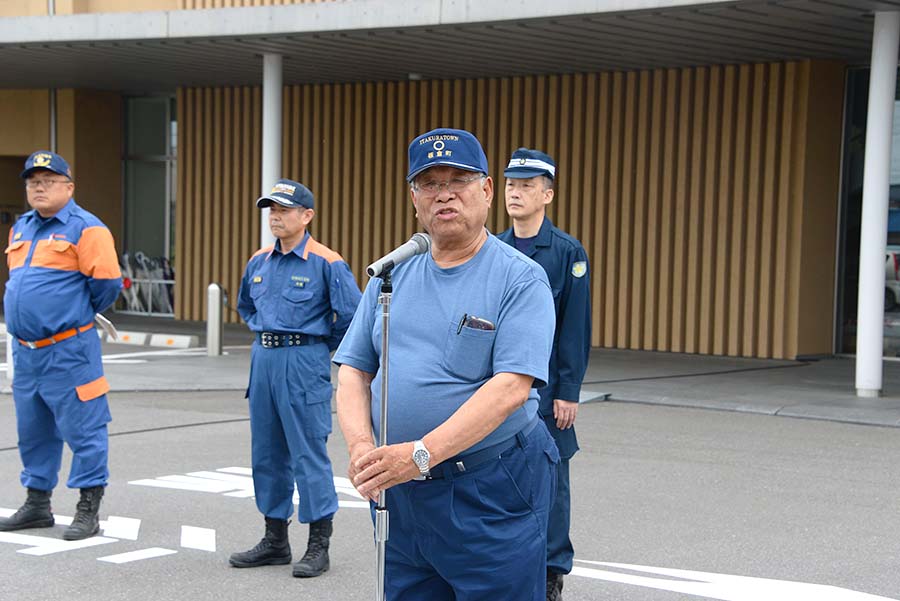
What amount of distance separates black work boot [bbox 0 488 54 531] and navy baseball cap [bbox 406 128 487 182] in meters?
4.25

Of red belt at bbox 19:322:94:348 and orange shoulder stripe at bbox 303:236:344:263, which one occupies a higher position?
orange shoulder stripe at bbox 303:236:344:263

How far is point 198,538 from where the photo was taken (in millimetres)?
7020

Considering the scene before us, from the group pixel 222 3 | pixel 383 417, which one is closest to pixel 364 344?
pixel 383 417

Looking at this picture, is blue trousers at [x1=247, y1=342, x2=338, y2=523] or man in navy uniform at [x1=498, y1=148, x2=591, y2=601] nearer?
man in navy uniform at [x1=498, y1=148, x2=591, y2=601]

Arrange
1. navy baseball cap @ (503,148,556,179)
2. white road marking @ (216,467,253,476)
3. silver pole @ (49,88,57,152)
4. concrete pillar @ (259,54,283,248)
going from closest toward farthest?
navy baseball cap @ (503,148,556,179) < white road marking @ (216,467,253,476) < concrete pillar @ (259,54,283,248) < silver pole @ (49,88,57,152)

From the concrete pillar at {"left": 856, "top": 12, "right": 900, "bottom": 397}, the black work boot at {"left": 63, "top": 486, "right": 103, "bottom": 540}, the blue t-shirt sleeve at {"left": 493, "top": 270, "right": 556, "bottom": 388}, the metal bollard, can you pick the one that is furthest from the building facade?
the blue t-shirt sleeve at {"left": 493, "top": 270, "right": 556, "bottom": 388}

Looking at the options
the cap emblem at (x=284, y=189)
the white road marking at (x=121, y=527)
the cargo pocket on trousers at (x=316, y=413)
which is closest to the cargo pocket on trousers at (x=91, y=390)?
the white road marking at (x=121, y=527)

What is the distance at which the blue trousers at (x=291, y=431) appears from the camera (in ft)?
21.0

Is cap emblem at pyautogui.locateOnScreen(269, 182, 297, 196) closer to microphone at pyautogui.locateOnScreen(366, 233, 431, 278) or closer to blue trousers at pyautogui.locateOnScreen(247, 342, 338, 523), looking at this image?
blue trousers at pyautogui.locateOnScreen(247, 342, 338, 523)

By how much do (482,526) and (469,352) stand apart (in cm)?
50

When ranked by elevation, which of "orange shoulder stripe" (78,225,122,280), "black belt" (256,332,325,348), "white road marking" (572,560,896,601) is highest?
"orange shoulder stripe" (78,225,122,280)

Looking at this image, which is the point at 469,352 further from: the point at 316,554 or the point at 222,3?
the point at 222,3

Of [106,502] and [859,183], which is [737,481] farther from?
[859,183]

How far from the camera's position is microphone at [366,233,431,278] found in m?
3.67
